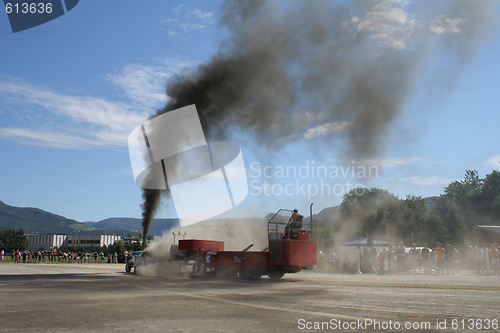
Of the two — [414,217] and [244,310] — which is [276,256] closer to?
[244,310]

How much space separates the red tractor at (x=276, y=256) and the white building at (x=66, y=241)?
529 feet

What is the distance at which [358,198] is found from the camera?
85125 mm

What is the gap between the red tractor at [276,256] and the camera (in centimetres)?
1750

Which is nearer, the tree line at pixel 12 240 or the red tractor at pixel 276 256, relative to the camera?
the red tractor at pixel 276 256

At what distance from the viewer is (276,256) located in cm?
1767

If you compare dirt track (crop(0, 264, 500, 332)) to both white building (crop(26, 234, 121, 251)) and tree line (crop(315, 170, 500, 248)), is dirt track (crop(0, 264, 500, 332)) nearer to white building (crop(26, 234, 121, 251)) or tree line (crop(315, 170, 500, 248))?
tree line (crop(315, 170, 500, 248))

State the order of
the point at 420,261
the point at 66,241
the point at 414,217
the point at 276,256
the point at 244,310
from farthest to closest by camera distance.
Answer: the point at 66,241 → the point at 414,217 → the point at 420,261 → the point at 276,256 → the point at 244,310

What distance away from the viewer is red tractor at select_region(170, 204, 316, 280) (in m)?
17.5

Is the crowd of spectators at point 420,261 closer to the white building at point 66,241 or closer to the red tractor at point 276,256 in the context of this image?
the red tractor at point 276,256

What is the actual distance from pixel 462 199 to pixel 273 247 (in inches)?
3144

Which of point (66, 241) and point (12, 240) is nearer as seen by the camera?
point (12, 240)

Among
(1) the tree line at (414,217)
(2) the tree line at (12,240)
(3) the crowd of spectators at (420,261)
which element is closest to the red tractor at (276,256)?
(3) the crowd of spectators at (420,261)

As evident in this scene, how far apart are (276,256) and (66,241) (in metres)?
192

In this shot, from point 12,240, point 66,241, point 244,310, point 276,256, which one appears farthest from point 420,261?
point 66,241
